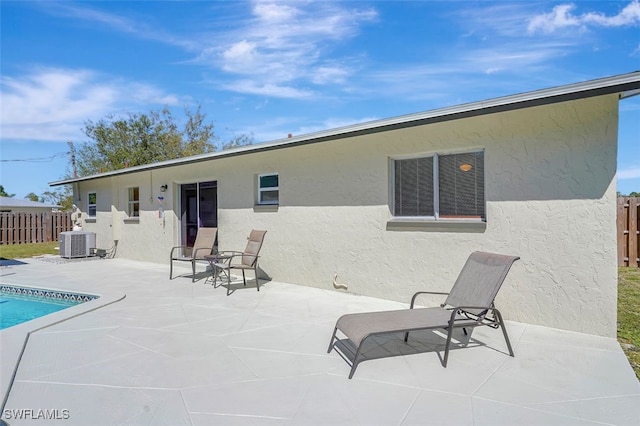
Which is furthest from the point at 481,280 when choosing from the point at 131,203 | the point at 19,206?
the point at 19,206

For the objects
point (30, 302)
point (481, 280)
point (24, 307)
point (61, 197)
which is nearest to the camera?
point (481, 280)

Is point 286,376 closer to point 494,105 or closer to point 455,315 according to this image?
point 455,315

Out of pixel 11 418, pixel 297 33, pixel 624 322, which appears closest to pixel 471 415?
pixel 11 418

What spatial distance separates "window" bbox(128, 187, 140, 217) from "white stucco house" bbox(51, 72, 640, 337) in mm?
4224

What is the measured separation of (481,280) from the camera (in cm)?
421

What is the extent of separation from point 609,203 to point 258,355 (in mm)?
4442

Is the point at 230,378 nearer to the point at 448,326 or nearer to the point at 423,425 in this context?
the point at 423,425

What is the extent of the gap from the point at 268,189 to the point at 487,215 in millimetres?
4906

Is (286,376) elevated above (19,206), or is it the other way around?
(19,206)

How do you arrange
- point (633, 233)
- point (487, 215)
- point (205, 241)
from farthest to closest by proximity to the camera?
point (633, 233) → point (205, 241) → point (487, 215)

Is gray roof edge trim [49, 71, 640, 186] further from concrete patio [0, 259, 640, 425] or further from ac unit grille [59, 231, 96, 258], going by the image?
ac unit grille [59, 231, 96, 258]

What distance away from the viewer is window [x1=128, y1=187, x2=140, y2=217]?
13062 millimetres

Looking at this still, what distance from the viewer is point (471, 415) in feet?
9.07

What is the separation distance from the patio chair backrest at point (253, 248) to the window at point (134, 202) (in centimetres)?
696
